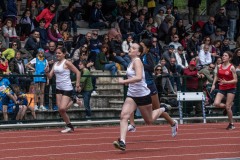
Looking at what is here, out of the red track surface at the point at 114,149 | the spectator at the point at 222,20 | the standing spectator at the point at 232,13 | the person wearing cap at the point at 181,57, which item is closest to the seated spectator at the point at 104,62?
the person wearing cap at the point at 181,57

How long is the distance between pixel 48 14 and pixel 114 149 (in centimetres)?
1035

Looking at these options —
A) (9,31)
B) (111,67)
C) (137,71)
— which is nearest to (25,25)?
(9,31)

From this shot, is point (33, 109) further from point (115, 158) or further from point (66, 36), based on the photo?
A: point (115, 158)

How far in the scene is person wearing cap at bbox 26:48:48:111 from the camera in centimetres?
2070

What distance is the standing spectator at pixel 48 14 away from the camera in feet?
82.9

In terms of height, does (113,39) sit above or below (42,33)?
below

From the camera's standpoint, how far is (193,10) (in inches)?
1240

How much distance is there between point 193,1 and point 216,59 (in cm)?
473

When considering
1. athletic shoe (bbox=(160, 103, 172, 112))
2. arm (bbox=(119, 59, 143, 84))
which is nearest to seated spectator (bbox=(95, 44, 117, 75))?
athletic shoe (bbox=(160, 103, 172, 112))

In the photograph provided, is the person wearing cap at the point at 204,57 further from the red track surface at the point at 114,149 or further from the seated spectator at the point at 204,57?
the red track surface at the point at 114,149

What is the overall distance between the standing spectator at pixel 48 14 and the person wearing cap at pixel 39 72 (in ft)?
9.92

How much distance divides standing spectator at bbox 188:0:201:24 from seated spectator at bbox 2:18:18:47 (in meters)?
9.05

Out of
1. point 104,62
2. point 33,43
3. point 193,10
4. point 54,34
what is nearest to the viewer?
point 33,43

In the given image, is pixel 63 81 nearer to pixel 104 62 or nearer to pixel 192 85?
pixel 192 85
